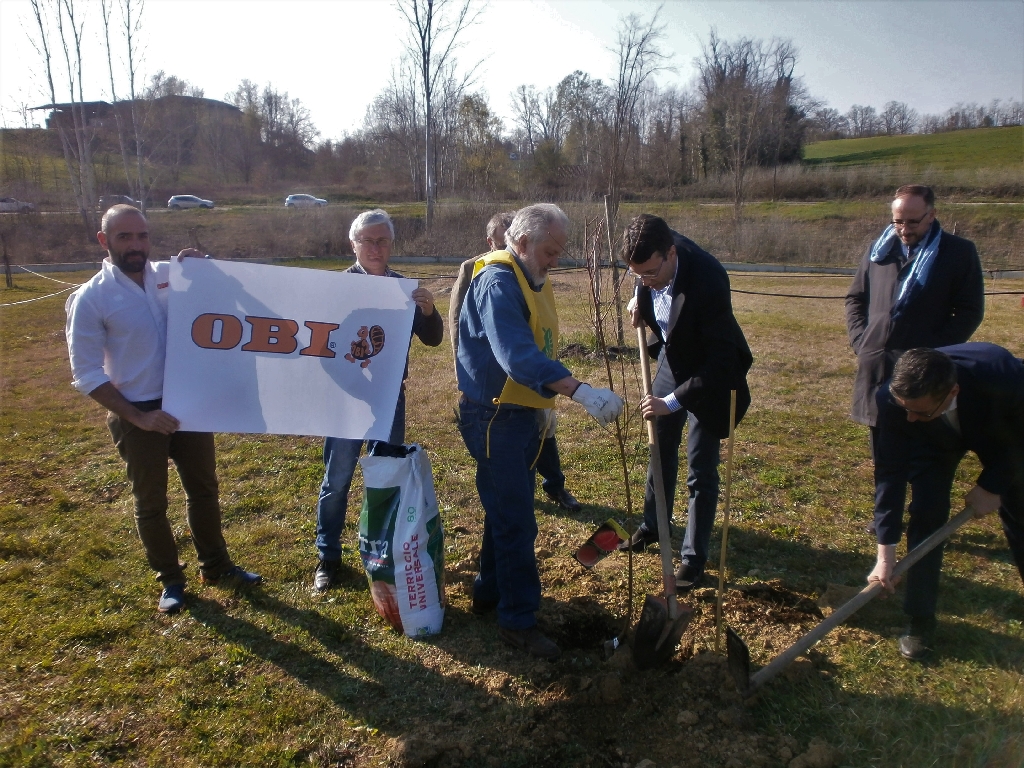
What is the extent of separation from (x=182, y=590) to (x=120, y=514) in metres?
1.46

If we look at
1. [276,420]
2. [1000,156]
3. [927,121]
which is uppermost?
[927,121]

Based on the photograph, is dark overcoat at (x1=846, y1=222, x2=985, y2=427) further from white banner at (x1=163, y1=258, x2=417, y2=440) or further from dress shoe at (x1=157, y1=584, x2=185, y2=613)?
dress shoe at (x1=157, y1=584, x2=185, y2=613)

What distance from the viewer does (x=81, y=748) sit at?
252cm

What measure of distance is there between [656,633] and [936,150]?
46.2 m

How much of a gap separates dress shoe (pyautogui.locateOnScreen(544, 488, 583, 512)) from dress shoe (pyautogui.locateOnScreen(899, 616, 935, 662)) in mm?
2025

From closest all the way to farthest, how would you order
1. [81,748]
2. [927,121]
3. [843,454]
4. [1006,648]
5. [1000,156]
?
[81,748] < [1006,648] < [843,454] < [1000,156] < [927,121]

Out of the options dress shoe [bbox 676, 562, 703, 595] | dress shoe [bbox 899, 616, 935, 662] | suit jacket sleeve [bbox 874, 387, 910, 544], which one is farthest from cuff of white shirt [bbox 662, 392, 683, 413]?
dress shoe [bbox 899, 616, 935, 662]

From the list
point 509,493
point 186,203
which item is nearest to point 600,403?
point 509,493

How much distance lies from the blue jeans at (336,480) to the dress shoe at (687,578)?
162 cm

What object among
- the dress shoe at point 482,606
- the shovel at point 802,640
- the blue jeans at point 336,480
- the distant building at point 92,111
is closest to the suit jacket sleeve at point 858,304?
the shovel at point 802,640

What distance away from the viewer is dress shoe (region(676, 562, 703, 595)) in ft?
11.5

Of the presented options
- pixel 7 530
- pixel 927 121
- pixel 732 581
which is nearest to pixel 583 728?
pixel 732 581

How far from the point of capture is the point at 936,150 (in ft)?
129

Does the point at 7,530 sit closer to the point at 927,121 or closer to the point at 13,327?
the point at 13,327
